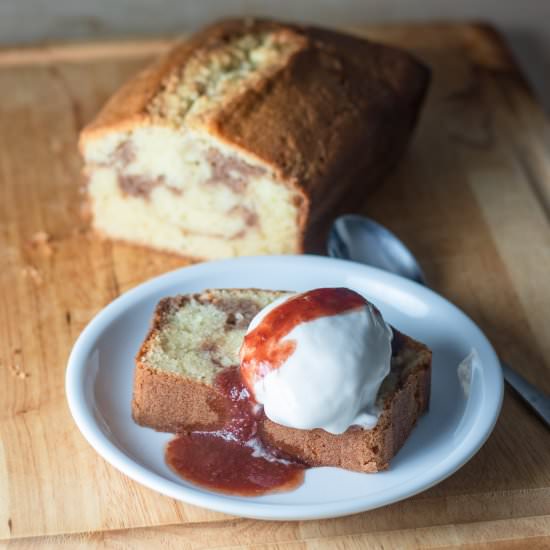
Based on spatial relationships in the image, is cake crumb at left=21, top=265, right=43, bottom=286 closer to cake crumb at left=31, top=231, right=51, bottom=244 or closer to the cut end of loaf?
cake crumb at left=31, top=231, right=51, bottom=244

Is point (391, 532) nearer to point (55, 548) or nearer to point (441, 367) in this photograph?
point (441, 367)

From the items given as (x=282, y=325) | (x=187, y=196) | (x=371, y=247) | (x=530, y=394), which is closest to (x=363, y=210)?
(x=371, y=247)

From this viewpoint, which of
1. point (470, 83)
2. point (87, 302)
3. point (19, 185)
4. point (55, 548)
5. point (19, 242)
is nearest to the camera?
point (55, 548)

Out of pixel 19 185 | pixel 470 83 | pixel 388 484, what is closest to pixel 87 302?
pixel 19 185

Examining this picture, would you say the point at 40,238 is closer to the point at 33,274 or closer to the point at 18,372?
the point at 33,274


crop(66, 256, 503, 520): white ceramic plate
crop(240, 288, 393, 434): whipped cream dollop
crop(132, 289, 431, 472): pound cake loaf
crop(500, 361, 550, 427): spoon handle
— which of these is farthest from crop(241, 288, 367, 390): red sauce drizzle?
crop(500, 361, 550, 427): spoon handle

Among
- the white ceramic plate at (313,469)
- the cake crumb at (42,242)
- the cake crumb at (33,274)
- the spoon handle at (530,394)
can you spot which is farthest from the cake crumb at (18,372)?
the spoon handle at (530,394)
